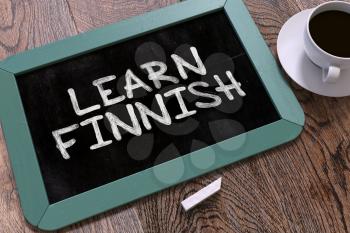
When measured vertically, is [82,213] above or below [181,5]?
below

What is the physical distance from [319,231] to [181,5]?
1.54 ft

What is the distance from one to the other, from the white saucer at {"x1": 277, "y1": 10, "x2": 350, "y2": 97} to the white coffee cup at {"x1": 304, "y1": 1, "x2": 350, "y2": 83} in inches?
0.8

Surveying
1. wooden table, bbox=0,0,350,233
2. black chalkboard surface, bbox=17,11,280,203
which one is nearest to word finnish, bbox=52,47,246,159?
black chalkboard surface, bbox=17,11,280,203

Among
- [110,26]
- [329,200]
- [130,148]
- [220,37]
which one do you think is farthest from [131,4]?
[329,200]

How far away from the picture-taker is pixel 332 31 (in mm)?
633

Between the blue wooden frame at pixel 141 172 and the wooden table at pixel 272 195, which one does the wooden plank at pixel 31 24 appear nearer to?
the blue wooden frame at pixel 141 172

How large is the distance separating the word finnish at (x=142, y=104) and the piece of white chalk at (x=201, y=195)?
0.13 m

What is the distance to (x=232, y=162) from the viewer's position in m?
0.65

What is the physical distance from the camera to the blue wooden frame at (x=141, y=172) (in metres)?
0.62

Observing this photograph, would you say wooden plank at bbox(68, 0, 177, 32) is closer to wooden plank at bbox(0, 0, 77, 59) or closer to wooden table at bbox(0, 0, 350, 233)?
wooden plank at bbox(0, 0, 77, 59)

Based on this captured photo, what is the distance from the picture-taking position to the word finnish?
26.0 inches

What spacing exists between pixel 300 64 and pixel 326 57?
0.07 meters

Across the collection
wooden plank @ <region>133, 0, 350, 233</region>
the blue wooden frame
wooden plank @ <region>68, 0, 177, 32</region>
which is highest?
wooden plank @ <region>68, 0, 177, 32</region>

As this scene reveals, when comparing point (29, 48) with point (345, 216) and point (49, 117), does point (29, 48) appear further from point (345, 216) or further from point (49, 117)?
point (345, 216)
